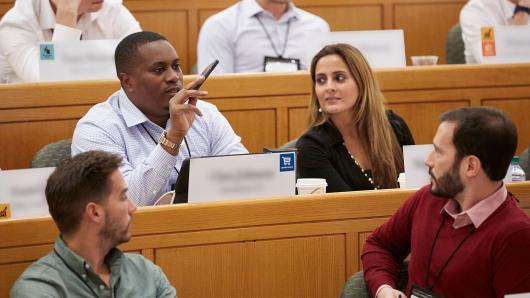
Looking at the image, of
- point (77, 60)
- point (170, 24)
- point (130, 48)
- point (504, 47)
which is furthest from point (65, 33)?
point (504, 47)

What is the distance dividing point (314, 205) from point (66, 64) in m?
1.74

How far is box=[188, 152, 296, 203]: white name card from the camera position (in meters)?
2.84

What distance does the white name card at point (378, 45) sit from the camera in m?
4.49

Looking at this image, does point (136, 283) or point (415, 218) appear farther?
point (415, 218)

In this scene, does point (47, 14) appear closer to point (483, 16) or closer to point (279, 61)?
point (279, 61)

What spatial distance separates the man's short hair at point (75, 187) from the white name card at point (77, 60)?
184 cm

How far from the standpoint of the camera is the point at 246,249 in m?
2.80

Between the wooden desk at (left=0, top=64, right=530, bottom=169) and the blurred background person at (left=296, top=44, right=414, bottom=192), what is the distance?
51cm

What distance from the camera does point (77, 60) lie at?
416 centimetres

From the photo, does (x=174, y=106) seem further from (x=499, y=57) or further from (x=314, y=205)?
(x=499, y=57)

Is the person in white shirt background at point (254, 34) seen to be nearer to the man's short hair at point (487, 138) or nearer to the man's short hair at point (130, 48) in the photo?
the man's short hair at point (130, 48)

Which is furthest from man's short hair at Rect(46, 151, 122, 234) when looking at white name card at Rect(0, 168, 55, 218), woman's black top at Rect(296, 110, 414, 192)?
woman's black top at Rect(296, 110, 414, 192)

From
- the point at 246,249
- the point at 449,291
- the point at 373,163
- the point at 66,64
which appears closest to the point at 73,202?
the point at 246,249

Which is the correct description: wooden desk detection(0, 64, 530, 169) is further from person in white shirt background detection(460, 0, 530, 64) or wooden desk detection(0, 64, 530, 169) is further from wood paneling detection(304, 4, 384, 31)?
wood paneling detection(304, 4, 384, 31)
